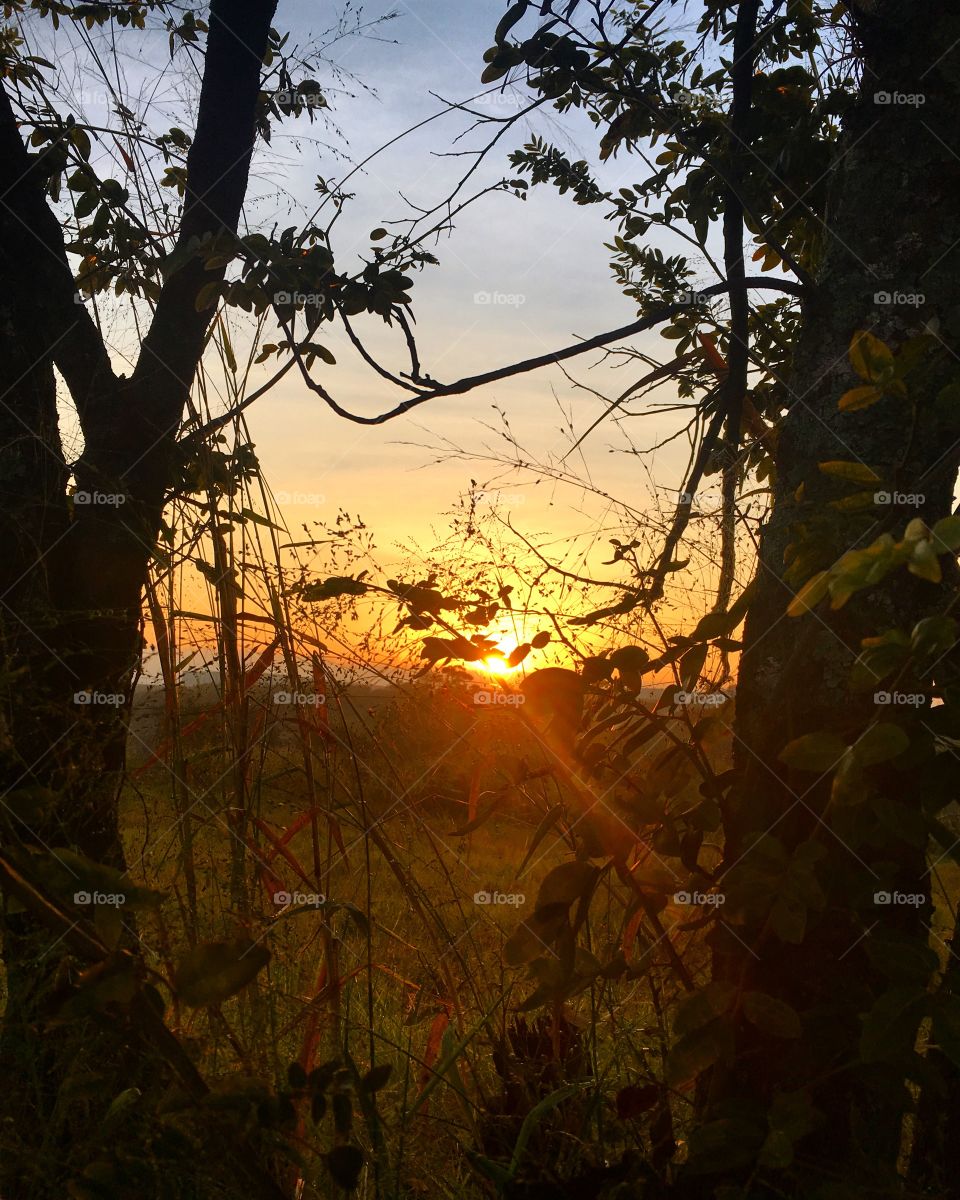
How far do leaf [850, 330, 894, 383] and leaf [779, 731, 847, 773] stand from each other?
40cm

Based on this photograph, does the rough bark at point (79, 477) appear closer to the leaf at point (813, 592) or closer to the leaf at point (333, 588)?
the leaf at point (333, 588)

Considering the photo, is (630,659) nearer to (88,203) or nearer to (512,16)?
(512,16)

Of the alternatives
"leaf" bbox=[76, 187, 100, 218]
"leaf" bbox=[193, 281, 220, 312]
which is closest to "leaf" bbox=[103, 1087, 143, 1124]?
"leaf" bbox=[193, 281, 220, 312]

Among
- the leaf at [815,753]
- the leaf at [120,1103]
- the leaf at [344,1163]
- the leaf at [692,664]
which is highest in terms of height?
the leaf at [692,664]

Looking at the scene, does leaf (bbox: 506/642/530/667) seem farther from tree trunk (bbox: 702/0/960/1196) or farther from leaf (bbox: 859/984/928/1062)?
leaf (bbox: 859/984/928/1062)

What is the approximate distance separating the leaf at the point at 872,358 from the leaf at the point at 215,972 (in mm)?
887

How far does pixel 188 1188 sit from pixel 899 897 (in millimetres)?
1062

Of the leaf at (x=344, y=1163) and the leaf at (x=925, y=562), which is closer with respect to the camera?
the leaf at (x=925, y=562)

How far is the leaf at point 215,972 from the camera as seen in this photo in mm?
971

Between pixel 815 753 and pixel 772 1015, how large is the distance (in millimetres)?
334

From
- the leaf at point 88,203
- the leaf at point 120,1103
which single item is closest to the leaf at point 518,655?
the leaf at point 120,1103

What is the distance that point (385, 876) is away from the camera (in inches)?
130

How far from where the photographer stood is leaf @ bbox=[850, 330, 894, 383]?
1.06 meters

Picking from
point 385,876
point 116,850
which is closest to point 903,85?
point 116,850
